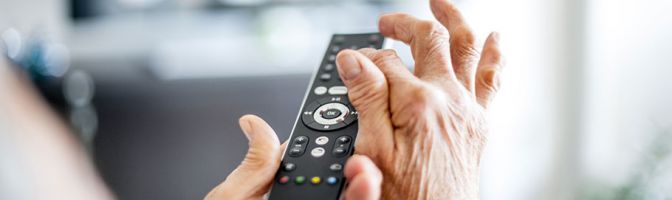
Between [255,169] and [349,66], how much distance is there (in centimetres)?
12

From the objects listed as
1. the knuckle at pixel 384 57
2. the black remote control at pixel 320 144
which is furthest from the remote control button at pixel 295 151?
the knuckle at pixel 384 57

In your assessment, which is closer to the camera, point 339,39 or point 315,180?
point 315,180

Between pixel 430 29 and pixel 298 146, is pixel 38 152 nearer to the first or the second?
pixel 298 146

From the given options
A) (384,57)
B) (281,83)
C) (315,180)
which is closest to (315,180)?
(315,180)

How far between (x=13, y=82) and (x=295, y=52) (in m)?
1.16

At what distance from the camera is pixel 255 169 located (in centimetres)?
56

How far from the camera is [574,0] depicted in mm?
1766

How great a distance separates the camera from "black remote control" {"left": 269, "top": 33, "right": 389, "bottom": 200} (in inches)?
21.2

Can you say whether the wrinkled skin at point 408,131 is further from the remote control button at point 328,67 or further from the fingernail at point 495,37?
the remote control button at point 328,67

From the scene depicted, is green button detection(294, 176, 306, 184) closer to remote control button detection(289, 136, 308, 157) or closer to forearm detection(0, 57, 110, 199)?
remote control button detection(289, 136, 308, 157)


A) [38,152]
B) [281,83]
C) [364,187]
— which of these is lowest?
[281,83]

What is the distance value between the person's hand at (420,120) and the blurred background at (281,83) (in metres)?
1.10

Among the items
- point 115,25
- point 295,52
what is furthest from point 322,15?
point 115,25

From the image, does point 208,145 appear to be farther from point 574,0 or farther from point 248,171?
point 248,171
